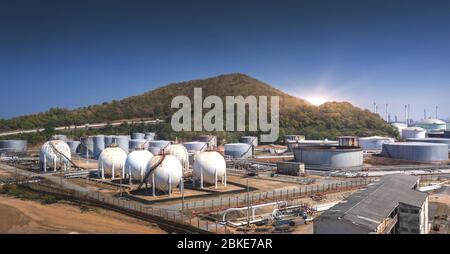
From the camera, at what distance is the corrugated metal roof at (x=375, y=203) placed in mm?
21062

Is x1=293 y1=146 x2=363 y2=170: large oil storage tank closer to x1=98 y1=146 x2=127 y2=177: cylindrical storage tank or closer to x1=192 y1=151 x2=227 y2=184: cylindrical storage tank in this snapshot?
x1=192 y1=151 x2=227 y2=184: cylindrical storage tank

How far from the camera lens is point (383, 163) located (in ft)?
222

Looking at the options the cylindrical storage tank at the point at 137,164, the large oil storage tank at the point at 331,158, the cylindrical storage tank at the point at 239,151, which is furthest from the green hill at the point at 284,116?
the cylindrical storage tank at the point at 137,164

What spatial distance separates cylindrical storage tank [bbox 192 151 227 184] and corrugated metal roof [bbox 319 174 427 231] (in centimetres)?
1673

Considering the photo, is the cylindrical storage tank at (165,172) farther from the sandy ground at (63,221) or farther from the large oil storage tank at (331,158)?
the large oil storage tank at (331,158)

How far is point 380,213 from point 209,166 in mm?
22133

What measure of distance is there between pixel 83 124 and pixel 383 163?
96.4 metres

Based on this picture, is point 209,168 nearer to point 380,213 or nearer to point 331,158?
point 380,213

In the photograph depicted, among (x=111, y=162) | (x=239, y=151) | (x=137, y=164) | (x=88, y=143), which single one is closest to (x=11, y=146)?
(x=88, y=143)

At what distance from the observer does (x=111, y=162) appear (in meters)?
49.4

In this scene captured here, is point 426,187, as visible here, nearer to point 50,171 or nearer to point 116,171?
point 116,171

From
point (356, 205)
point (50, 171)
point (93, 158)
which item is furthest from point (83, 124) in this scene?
point (356, 205)

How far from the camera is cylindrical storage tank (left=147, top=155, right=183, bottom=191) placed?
124 feet
